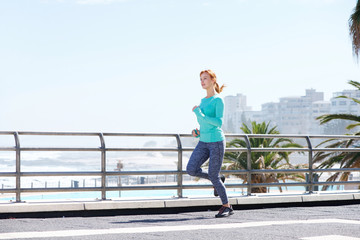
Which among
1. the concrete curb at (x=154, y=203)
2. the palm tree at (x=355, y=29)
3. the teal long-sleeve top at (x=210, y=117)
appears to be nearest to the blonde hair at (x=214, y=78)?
the teal long-sleeve top at (x=210, y=117)

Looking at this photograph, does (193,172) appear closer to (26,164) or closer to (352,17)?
(352,17)

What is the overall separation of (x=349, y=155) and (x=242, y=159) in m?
6.25

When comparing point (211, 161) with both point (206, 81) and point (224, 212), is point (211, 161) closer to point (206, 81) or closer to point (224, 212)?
point (224, 212)

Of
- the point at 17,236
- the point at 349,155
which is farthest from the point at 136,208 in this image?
the point at 349,155

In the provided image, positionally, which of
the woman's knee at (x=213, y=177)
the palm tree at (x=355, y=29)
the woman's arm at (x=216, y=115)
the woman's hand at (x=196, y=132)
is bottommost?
the woman's knee at (x=213, y=177)

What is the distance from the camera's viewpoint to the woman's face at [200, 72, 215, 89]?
8.71 meters

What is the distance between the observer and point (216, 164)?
8758 mm

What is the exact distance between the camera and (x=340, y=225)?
7.95 metres

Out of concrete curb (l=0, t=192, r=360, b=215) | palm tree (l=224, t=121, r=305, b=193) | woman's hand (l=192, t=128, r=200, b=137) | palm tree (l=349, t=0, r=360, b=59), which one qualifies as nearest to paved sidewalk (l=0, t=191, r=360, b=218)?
concrete curb (l=0, t=192, r=360, b=215)

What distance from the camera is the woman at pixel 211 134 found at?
8586 mm

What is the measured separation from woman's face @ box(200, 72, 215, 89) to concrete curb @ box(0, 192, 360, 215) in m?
2.03

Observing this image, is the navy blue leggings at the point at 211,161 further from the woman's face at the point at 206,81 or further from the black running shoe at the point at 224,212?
the woman's face at the point at 206,81

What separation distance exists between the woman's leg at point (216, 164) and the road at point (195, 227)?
428 millimetres

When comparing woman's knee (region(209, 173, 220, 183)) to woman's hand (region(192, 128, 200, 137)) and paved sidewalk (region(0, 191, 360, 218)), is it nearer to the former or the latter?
woman's hand (region(192, 128, 200, 137))
